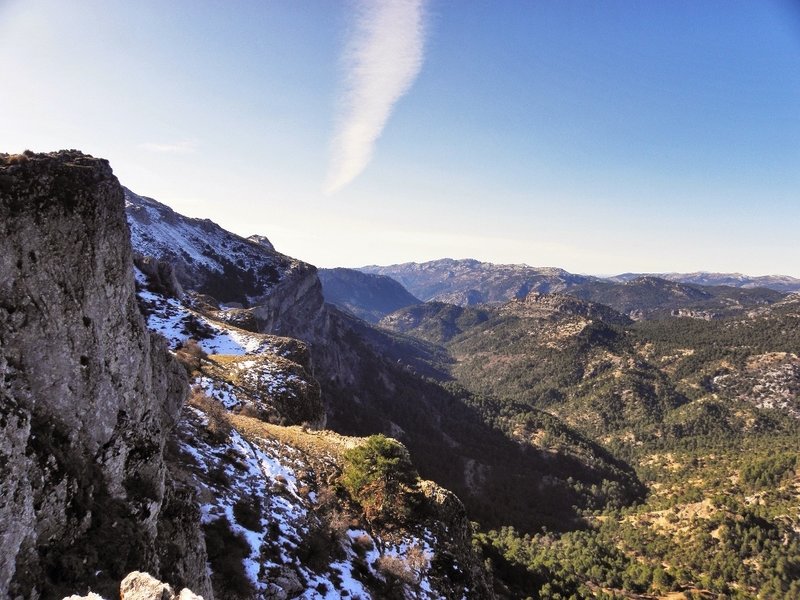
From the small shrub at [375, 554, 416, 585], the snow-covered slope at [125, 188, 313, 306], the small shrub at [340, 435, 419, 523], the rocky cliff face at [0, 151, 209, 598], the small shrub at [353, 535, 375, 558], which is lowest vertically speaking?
the small shrub at [375, 554, 416, 585]

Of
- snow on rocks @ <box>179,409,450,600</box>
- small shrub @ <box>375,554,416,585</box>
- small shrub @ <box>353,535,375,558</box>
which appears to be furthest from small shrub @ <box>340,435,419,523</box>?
small shrub @ <box>375,554,416,585</box>

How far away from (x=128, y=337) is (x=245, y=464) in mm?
15593

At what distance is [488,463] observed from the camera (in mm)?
153375

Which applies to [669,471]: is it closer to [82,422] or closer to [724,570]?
[724,570]

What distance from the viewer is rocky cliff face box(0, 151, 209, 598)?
1034cm

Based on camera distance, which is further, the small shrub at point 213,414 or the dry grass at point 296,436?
the dry grass at point 296,436

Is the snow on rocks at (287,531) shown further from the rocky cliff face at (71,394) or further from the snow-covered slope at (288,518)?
the rocky cliff face at (71,394)

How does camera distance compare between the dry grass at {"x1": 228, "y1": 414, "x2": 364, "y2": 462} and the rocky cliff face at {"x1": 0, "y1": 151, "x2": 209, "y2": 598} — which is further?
the dry grass at {"x1": 228, "y1": 414, "x2": 364, "y2": 462}

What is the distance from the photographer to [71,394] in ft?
40.7

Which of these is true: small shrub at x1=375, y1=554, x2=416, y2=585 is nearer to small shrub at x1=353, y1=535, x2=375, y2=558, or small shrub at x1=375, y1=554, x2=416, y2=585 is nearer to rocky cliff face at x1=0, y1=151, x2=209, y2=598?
small shrub at x1=353, y1=535, x2=375, y2=558

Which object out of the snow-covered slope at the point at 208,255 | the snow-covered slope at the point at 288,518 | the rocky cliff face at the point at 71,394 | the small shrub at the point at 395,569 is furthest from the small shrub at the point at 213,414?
the snow-covered slope at the point at 208,255

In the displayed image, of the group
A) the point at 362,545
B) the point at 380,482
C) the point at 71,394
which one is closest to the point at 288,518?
the point at 362,545

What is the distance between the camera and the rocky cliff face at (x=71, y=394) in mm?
10344

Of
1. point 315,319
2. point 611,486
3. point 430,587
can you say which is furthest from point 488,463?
point 430,587
